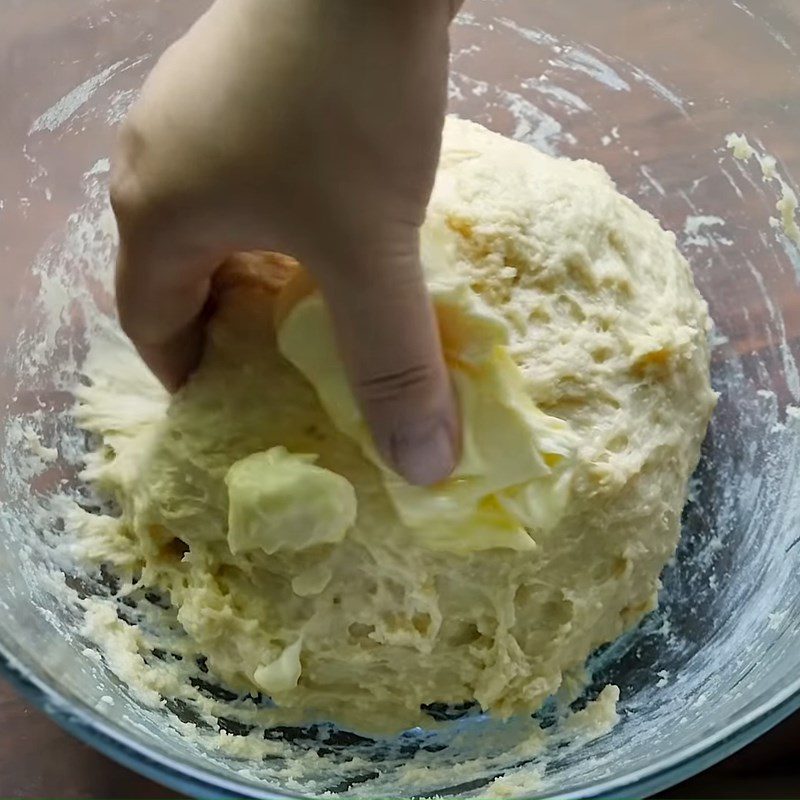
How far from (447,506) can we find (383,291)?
1.09 feet

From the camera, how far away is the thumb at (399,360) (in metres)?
0.81

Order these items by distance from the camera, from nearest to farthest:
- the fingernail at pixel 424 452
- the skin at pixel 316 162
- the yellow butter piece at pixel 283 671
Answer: the skin at pixel 316 162, the fingernail at pixel 424 452, the yellow butter piece at pixel 283 671

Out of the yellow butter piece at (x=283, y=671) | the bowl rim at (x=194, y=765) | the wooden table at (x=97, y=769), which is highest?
the bowl rim at (x=194, y=765)

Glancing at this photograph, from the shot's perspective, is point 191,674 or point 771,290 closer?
point 191,674

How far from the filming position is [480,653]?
116 cm

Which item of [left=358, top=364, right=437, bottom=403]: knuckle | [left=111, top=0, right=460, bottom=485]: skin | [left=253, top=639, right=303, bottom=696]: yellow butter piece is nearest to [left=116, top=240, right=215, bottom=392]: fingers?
[left=111, top=0, right=460, bottom=485]: skin

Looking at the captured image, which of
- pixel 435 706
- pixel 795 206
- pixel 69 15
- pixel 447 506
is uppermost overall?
pixel 69 15

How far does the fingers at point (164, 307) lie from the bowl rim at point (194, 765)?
0.38 metres

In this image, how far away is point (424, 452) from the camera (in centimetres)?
97

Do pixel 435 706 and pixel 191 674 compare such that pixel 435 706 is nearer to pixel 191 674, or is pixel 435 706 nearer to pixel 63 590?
pixel 191 674

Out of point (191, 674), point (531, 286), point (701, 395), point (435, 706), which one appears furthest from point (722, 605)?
point (191, 674)

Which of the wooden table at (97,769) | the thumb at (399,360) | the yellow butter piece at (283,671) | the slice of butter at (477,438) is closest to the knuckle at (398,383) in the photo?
the thumb at (399,360)

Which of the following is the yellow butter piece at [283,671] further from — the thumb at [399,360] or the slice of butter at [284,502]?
the thumb at [399,360]

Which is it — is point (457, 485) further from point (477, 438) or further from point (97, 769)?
point (97, 769)
